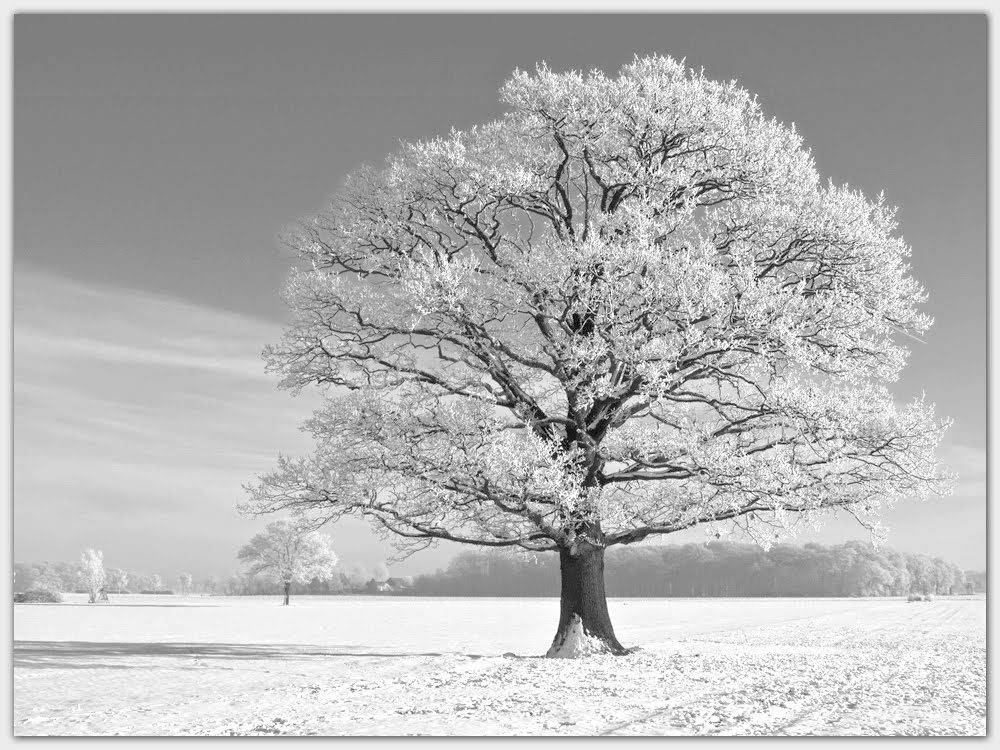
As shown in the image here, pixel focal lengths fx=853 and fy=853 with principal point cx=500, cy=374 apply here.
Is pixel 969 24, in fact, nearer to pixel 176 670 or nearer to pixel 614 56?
pixel 614 56

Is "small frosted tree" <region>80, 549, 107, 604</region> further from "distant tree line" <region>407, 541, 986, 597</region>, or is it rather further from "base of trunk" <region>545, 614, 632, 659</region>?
"base of trunk" <region>545, 614, 632, 659</region>

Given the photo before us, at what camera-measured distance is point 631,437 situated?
59.4ft

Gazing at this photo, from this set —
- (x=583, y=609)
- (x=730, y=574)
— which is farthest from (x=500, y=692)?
(x=730, y=574)

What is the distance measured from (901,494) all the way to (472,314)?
994cm

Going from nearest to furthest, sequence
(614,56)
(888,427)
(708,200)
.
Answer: (614,56) < (888,427) < (708,200)

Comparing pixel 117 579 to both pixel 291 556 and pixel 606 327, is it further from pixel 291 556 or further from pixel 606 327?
pixel 606 327

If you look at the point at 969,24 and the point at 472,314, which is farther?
the point at 472,314

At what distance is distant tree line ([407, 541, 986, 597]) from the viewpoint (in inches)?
5138

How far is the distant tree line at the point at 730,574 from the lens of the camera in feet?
428

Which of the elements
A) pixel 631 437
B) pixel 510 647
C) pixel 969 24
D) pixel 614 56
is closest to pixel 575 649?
pixel 631 437

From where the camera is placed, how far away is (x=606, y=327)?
1752 centimetres

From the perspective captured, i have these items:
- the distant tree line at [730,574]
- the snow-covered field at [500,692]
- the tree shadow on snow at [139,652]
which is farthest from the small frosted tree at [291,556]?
the snow-covered field at [500,692]

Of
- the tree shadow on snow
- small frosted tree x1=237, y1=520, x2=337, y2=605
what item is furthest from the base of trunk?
small frosted tree x1=237, y1=520, x2=337, y2=605

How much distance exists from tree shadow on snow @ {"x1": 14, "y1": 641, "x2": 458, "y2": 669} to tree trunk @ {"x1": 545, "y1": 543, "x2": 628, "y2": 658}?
2.59m
